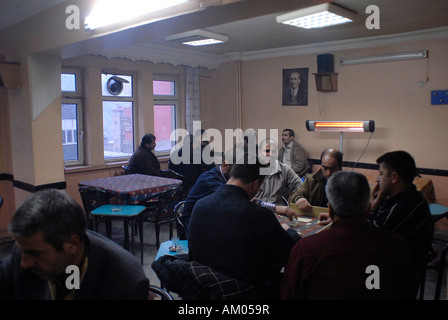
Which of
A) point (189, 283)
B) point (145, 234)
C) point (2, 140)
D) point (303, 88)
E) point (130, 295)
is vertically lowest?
point (145, 234)

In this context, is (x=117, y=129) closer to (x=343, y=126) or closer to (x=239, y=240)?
(x=343, y=126)

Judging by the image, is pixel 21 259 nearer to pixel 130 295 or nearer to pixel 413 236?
pixel 130 295

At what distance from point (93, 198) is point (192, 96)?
3.67 m

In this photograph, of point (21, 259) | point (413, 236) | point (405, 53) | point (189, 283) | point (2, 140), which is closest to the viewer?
point (21, 259)

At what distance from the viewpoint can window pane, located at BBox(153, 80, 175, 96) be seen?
290 inches

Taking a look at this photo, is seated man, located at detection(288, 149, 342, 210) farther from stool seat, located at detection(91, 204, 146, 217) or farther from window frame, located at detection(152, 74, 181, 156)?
window frame, located at detection(152, 74, 181, 156)

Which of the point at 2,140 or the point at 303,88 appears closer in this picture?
the point at 2,140

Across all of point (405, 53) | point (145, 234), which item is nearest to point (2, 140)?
point (145, 234)

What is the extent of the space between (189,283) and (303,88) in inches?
222

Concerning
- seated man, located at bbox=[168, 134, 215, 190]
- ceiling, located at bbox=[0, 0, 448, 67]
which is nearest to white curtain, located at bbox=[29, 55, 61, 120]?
ceiling, located at bbox=[0, 0, 448, 67]

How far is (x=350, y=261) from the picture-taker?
5.33ft

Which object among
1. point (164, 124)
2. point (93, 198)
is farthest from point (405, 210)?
point (164, 124)

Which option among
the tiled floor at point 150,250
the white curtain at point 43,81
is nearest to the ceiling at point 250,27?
the white curtain at point 43,81

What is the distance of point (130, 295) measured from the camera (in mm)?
1379
